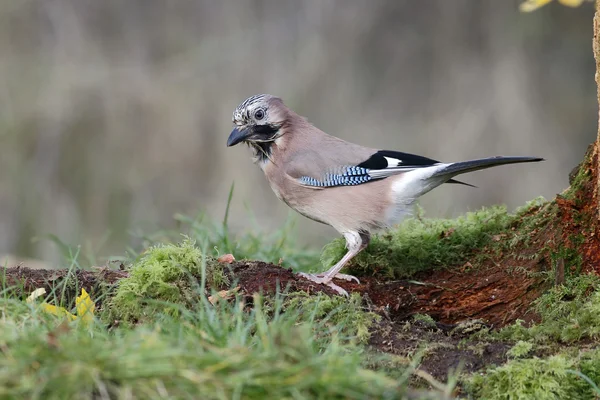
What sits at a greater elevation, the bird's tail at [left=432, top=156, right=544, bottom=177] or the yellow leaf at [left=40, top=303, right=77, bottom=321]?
the bird's tail at [left=432, top=156, right=544, bottom=177]

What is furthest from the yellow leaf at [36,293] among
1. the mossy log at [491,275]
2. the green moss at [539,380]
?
the green moss at [539,380]

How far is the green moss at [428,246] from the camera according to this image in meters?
5.09

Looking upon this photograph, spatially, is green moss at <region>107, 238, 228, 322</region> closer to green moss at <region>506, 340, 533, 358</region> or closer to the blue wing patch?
the blue wing patch

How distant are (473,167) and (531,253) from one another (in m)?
0.64

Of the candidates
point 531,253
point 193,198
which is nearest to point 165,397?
point 531,253

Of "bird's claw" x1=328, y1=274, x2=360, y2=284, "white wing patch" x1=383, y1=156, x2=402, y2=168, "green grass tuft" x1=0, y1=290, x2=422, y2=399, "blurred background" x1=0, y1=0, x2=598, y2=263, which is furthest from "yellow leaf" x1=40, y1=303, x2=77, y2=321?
"blurred background" x1=0, y1=0, x2=598, y2=263

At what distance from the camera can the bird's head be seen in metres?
5.51

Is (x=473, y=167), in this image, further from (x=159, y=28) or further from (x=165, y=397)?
(x=159, y=28)

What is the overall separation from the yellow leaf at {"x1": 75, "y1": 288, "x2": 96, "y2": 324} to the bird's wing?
1.67 m

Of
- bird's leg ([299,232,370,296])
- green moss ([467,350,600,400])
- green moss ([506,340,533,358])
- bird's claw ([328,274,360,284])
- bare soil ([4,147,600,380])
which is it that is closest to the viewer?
green moss ([467,350,600,400])

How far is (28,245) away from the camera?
951 centimetres

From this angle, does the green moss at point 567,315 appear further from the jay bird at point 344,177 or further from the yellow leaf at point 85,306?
the yellow leaf at point 85,306

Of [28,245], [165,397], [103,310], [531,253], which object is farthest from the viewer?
[28,245]

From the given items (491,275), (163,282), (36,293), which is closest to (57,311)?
(36,293)
